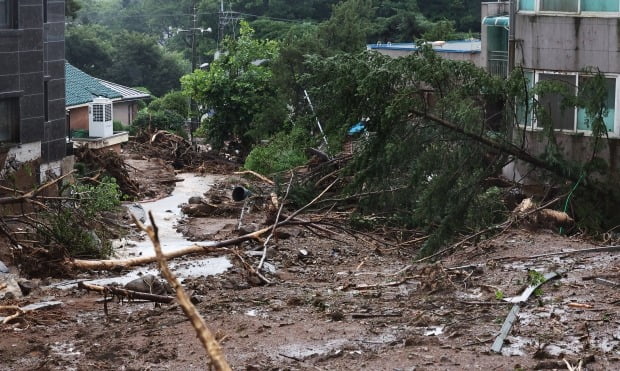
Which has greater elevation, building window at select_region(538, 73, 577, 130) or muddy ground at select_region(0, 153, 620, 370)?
building window at select_region(538, 73, 577, 130)

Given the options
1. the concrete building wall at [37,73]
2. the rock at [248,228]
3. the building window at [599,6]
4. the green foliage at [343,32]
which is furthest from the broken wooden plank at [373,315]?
the green foliage at [343,32]

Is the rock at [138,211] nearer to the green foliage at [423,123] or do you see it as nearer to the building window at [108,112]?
the green foliage at [423,123]

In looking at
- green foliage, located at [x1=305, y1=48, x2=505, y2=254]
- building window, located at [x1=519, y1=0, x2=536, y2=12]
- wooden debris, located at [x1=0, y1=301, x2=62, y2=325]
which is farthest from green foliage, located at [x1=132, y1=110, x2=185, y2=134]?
wooden debris, located at [x1=0, y1=301, x2=62, y2=325]

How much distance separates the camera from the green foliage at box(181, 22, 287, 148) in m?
38.2

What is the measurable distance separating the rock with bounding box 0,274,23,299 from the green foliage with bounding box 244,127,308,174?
1440 cm

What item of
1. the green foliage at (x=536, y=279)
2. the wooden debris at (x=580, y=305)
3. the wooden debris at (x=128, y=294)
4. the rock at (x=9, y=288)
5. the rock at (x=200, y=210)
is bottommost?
the rock at (x=200, y=210)

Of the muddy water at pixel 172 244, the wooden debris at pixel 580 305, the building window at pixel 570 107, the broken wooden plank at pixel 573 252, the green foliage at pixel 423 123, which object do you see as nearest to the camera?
the wooden debris at pixel 580 305

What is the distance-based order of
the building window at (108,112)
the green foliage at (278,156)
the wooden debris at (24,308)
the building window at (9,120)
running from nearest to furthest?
1. the wooden debris at (24,308)
2. the building window at (9,120)
3. the green foliage at (278,156)
4. the building window at (108,112)

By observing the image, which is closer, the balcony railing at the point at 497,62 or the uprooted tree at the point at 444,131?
the uprooted tree at the point at 444,131

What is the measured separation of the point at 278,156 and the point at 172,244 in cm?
1001

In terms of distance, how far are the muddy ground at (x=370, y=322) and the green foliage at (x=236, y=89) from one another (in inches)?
955

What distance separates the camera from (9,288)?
13.1 metres

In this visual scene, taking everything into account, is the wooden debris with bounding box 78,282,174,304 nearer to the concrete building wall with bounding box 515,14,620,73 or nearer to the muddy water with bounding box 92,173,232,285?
the muddy water with bounding box 92,173,232,285

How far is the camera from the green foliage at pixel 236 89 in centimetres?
3822
